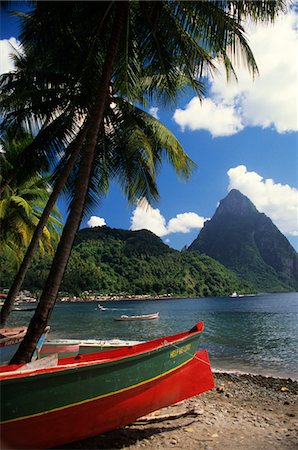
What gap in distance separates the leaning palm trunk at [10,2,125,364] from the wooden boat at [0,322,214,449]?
537 mm

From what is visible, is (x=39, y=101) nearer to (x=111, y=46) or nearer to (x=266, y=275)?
(x=111, y=46)

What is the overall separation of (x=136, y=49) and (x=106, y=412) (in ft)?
24.3

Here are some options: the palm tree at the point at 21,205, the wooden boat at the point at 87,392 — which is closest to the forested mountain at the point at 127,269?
the palm tree at the point at 21,205

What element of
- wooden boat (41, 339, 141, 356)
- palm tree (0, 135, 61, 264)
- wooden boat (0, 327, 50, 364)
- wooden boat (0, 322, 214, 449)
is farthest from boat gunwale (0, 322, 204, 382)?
palm tree (0, 135, 61, 264)

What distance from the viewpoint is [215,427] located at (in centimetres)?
640

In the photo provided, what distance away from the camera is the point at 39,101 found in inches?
386

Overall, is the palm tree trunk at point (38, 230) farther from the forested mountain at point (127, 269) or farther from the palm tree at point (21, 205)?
the forested mountain at point (127, 269)

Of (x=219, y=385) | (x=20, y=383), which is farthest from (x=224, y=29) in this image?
(x=219, y=385)

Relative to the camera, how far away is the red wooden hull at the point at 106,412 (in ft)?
14.5

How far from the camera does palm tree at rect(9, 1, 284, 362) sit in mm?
5953

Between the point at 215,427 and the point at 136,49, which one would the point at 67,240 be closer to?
the point at 215,427

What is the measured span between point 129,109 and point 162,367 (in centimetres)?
680

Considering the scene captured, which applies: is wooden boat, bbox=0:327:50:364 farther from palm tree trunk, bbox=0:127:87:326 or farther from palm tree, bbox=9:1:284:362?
palm tree, bbox=9:1:284:362

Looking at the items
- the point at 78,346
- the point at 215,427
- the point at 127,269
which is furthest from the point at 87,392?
the point at 127,269
